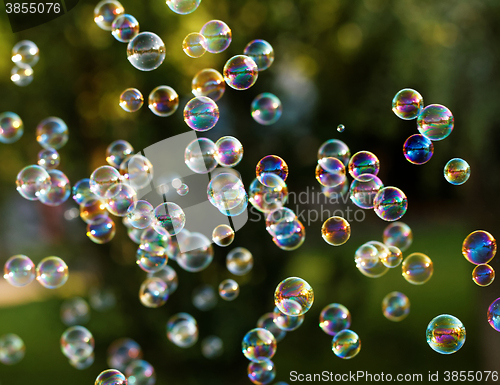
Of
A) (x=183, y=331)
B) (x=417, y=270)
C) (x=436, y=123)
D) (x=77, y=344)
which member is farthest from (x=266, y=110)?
(x=77, y=344)

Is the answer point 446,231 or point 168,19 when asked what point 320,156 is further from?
point 446,231

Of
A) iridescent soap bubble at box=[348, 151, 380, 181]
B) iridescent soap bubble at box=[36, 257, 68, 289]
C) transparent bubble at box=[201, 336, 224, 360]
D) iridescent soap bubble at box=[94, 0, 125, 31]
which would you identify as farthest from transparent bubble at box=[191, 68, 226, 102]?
transparent bubble at box=[201, 336, 224, 360]

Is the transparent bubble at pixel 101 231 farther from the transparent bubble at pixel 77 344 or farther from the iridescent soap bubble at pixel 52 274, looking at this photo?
the transparent bubble at pixel 77 344

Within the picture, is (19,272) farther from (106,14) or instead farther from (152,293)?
(106,14)

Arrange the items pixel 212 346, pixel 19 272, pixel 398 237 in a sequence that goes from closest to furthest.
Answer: pixel 19 272 < pixel 398 237 < pixel 212 346

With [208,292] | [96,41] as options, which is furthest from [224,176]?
[96,41]

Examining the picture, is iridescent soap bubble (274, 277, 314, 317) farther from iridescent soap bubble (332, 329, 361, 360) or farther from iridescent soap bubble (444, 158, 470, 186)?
iridescent soap bubble (444, 158, 470, 186)
